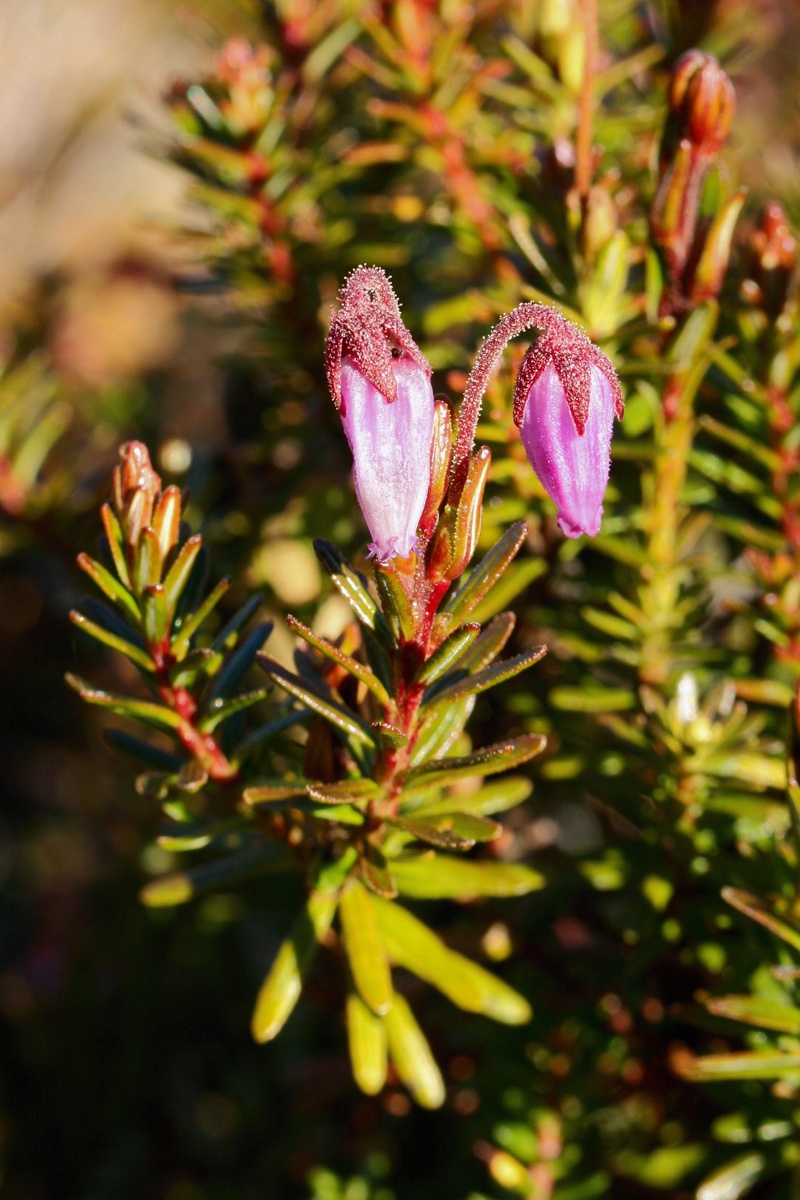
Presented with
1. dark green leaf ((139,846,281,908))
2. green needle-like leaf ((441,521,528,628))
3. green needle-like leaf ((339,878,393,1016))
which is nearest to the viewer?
green needle-like leaf ((441,521,528,628))

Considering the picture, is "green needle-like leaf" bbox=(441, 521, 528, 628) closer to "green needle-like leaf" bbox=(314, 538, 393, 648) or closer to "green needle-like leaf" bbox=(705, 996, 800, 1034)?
"green needle-like leaf" bbox=(314, 538, 393, 648)

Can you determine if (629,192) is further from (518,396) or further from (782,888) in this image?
(782,888)

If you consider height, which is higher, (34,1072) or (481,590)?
(481,590)

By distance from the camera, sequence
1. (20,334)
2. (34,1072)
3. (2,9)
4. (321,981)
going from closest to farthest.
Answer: (321,981), (34,1072), (20,334), (2,9)

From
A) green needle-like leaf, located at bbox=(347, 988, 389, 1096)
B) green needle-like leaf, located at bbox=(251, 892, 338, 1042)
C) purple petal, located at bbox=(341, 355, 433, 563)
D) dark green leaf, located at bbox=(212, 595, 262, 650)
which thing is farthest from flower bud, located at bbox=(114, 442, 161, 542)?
green needle-like leaf, located at bbox=(347, 988, 389, 1096)

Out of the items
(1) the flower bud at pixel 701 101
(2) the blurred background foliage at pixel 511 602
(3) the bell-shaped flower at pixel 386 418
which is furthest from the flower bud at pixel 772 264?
(3) the bell-shaped flower at pixel 386 418

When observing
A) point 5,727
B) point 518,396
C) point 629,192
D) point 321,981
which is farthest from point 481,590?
point 5,727

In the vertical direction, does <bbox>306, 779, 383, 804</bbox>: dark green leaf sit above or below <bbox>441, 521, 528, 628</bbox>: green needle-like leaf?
below
